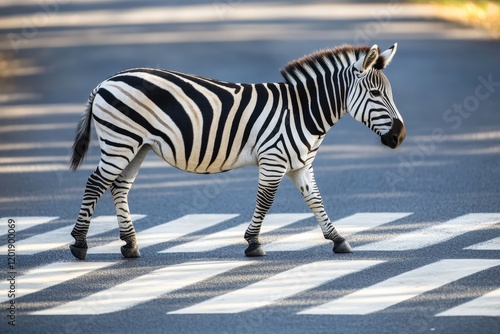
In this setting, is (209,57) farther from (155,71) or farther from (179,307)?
(179,307)

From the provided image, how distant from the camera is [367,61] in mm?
10203

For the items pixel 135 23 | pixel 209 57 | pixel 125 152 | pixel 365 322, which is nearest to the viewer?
pixel 365 322

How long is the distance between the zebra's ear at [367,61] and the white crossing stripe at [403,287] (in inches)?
72.3

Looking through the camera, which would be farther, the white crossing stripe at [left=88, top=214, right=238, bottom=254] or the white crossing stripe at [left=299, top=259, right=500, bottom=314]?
the white crossing stripe at [left=88, top=214, right=238, bottom=254]

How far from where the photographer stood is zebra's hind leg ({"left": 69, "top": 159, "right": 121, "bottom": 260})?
10.2 meters

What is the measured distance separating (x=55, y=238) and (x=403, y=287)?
3.58 m

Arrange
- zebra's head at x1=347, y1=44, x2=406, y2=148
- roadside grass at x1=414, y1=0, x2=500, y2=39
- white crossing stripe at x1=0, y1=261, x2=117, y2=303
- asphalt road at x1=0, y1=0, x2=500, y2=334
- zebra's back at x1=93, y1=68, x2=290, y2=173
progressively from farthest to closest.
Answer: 1. roadside grass at x1=414, y1=0, x2=500, y2=39
2. zebra's head at x1=347, y1=44, x2=406, y2=148
3. zebra's back at x1=93, y1=68, x2=290, y2=173
4. white crossing stripe at x1=0, y1=261, x2=117, y2=303
5. asphalt road at x1=0, y1=0, x2=500, y2=334

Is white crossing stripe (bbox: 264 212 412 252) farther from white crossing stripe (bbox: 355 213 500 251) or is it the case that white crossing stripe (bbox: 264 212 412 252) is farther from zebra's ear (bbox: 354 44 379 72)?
zebra's ear (bbox: 354 44 379 72)

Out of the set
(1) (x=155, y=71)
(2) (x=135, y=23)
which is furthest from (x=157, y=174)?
(2) (x=135, y=23)

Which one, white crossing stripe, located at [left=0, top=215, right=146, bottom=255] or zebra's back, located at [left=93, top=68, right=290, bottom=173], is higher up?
zebra's back, located at [left=93, top=68, right=290, bottom=173]

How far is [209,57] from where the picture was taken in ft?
68.8

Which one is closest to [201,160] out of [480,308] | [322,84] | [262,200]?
[262,200]

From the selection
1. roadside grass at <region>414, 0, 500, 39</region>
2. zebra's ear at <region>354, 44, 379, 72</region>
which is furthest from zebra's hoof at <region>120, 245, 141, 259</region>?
roadside grass at <region>414, 0, 500, 39</region>

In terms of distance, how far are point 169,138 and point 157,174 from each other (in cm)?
394
